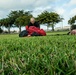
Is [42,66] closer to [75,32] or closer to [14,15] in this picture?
[75,32]

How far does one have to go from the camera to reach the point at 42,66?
169 centimetres

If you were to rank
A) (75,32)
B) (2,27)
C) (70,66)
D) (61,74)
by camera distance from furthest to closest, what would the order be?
1. (2,27)
2. (75,32)
3. (70,66)
4. (61,74)

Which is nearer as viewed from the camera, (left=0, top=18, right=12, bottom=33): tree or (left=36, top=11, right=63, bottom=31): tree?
(left=36, top=11, right=63, bottom=31): tree

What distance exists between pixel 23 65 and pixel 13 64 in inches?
2.9

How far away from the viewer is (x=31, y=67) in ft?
5.56

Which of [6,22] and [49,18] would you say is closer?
[49,18]

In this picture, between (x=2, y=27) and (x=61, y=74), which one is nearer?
(x=61, y=74)

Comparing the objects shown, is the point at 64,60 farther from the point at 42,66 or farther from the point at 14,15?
the point at 14,15

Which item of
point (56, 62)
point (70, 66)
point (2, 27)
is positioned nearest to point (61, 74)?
point (70, 66)

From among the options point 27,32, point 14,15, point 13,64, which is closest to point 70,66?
point 13,64

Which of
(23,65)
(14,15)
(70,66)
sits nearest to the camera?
(70,66)

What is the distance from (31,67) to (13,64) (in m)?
0.14

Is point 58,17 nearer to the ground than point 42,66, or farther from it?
farther from it

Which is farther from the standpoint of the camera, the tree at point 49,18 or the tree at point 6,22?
the tree at point 6,22
